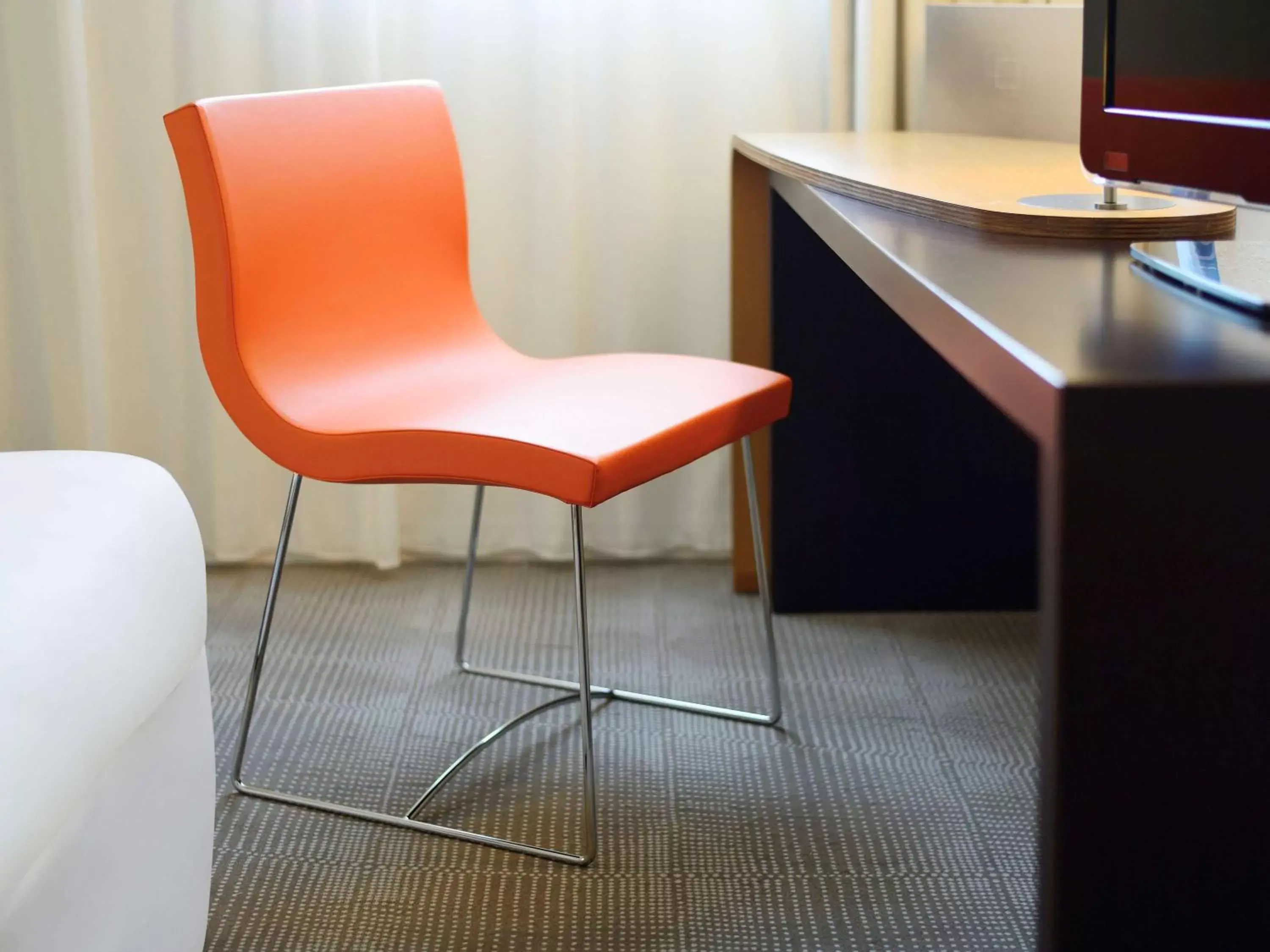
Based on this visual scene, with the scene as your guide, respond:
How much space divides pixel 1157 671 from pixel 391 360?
47.2 inches

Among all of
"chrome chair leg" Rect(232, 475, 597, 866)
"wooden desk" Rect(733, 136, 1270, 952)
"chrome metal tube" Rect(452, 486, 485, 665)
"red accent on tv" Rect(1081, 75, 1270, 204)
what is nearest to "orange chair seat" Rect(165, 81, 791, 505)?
"chrome chair leg" Rect(232, 475, 597, 866)

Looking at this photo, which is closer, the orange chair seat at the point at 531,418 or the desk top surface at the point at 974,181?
the desk top surface at the point at 974,181

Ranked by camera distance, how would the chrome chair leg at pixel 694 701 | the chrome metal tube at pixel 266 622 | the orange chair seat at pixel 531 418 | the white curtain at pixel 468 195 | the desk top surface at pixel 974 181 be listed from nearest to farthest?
the desk top surface at pixel 974 181, the orange chair seat at pixel 531 418, the chrome metal tube at pixel 266 622, the chrome chair leg at pixel 694 701, the white curtain at pixel 468 195

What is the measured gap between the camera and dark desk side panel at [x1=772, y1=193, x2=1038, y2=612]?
79.9 inches

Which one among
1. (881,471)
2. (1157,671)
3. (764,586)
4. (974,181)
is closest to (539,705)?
(764,586)

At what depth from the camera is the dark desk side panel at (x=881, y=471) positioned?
2029mm

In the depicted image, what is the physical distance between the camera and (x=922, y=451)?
208cm

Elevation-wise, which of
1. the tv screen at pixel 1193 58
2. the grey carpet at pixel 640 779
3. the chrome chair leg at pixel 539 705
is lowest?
the grey carpet at pixel 640 779

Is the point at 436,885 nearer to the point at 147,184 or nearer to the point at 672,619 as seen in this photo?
the point at 672,619

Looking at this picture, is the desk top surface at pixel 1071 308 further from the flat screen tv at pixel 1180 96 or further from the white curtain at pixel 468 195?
the white curtain at pixel 468 195

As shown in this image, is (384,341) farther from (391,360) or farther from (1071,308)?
(1071,308)

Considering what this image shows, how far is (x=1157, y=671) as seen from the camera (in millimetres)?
566

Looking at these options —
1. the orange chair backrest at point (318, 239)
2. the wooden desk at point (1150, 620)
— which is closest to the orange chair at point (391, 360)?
the orange chair backrest at point (318, 239)

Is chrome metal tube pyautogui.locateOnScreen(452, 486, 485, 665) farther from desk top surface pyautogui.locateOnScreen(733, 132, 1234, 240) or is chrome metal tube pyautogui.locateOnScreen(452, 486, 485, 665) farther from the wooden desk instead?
the wooden desk
